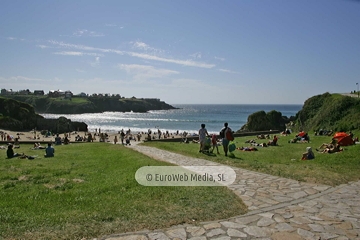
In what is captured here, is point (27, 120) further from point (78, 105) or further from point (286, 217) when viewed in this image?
point (78, 105)

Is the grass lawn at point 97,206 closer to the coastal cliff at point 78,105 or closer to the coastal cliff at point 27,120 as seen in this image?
the coastal cliff at point 27,120

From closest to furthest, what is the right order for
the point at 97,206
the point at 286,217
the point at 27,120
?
1. the point at 286,217
2. the point at 97,206
3. the point at 27,120

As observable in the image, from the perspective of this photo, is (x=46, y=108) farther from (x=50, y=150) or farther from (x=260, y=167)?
(x=260, y=167)

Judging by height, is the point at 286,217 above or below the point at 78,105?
below

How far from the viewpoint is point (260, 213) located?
200 inches

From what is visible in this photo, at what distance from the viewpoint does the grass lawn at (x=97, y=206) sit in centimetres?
428

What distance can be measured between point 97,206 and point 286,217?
396cm

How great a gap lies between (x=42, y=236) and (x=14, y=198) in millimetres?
2874

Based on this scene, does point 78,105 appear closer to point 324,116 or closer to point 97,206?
point 324,116

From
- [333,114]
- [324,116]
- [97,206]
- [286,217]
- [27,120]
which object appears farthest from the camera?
[27,120]

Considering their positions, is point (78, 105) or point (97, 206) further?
point (78, 105)

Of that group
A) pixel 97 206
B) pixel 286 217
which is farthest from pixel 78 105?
pixel 286 217

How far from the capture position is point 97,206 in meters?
5.40

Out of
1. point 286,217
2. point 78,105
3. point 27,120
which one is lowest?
point 286,217
